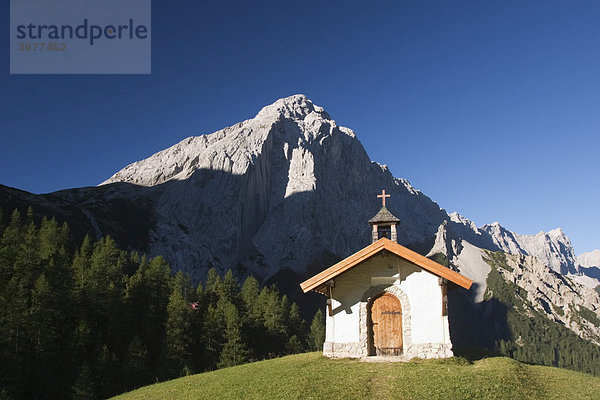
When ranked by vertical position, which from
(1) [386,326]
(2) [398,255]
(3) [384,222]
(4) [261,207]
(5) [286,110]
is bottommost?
(1) [386,326]

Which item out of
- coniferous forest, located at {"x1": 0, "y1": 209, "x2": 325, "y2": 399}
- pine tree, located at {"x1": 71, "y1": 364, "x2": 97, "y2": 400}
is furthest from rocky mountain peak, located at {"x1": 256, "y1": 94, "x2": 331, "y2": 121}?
pine tree, located at {"x1": 71, "y1": 364, "x2": 97, "y2": 400}

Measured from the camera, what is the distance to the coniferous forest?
36281mm

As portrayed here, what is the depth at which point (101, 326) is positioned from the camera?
47.1m

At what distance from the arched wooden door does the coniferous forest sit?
24.7 metres

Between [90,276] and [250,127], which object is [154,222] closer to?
[250,127]

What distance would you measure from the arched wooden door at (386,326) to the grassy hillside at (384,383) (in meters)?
2.44

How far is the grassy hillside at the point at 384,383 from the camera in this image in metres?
16.9

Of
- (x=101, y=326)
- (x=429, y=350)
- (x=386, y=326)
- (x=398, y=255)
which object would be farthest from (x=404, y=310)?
(x=101, y=326)

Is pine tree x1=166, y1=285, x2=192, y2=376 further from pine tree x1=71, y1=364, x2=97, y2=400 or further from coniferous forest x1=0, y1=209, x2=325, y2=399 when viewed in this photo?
pine tree x1=71, y1=364, x2=97, y2=400

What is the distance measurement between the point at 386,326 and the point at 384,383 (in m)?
6.88

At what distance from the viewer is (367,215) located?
177 metres

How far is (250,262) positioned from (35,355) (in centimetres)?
9986

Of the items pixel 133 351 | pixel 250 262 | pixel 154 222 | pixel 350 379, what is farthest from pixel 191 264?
pixel 350 379

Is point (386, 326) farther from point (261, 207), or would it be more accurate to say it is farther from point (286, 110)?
point (286, 110)
